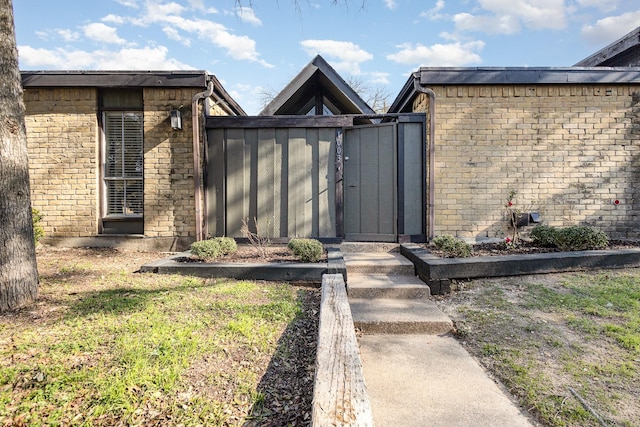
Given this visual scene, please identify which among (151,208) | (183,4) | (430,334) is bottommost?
(430,334)

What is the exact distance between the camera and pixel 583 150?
18.4ft

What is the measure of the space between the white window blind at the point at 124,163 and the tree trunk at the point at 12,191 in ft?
9.85

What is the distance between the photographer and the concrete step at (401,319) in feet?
9.82

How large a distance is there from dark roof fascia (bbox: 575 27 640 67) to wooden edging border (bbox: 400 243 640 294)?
5741 mm

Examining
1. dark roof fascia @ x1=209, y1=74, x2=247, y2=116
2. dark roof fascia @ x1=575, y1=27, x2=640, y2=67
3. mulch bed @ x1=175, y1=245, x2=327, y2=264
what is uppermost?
dark roof fascia @ x1=575, y1=27, x2=640, y2=67

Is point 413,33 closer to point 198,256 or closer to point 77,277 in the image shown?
point 198,256

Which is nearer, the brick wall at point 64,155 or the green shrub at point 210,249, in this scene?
the green shrub at point 210,249

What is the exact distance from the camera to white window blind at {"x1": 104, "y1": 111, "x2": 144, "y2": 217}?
583 centimetres

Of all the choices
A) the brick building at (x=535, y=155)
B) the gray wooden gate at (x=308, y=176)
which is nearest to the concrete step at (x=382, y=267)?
the gray wooden gate at (x=308, y=176)

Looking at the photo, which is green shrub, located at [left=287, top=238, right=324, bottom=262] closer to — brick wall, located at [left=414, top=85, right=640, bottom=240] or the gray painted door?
the gray painted door

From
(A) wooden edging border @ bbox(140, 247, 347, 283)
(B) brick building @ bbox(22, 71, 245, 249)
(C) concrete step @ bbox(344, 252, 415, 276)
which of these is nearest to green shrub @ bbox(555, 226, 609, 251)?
→ (C) concrete step @ bbox(344, 252, 415, 276)

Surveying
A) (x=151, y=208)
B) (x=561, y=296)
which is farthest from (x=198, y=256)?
(x=561, y=296)

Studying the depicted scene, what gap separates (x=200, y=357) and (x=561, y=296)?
364 cm

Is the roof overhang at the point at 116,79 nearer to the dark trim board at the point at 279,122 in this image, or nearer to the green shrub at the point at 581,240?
the dark trim board at the point at 279,122
